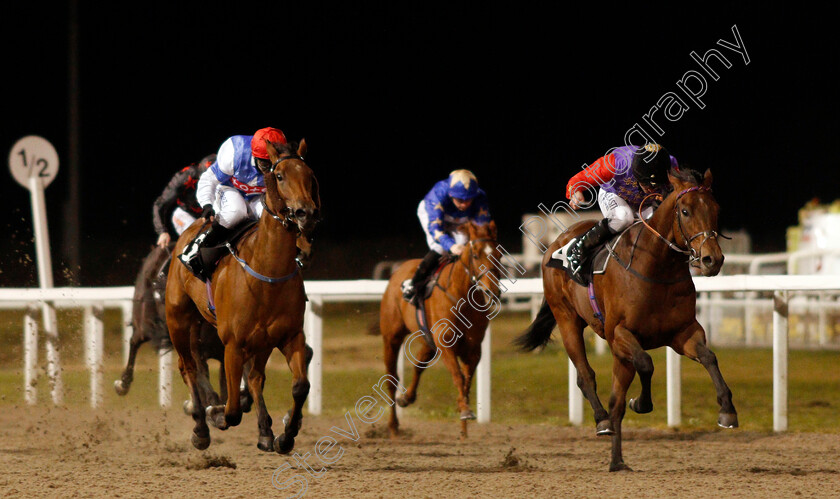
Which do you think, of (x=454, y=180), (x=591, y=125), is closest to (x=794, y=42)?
(x=591, y=125)

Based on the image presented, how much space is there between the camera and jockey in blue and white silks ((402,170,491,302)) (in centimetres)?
702

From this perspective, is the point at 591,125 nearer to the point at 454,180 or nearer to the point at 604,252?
the point at 454,180

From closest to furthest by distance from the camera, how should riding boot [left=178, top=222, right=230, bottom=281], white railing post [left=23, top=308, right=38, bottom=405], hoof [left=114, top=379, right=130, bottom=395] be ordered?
riding boot [left=178, top=222, right=230, bottom=281]
hoof [left=114, top=379, right=130, bottom=395]
white railing post [left=23, top=308, right=38, bottom=405]

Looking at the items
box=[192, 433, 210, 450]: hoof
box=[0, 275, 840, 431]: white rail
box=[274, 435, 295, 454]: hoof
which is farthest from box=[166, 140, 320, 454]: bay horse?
box=[0, 275, 840, 431]: white rail

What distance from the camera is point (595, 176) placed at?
573cm

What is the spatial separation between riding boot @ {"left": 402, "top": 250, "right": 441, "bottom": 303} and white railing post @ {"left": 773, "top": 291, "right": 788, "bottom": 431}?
231 centimetres

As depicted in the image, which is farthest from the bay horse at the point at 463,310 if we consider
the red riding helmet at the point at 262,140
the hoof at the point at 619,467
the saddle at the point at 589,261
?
the red riding helmet at the point at 262,140

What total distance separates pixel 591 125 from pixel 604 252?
1285 centimetres

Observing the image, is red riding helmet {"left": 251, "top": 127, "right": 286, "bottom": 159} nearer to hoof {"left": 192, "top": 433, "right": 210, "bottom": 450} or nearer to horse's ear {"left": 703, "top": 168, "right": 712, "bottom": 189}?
hoof {"left": 192, "top": 433, "right": 210, "bottom": 450}

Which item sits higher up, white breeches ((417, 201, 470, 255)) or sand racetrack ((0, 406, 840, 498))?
white breeches ((417, 201, 470, 255))

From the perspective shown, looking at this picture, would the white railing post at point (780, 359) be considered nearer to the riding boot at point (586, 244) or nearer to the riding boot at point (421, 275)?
the riding boot at point (586, 244)

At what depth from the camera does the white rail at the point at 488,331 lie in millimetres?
6461

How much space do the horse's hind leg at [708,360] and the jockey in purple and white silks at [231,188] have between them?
2.29 meters

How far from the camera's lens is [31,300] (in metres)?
9.05
